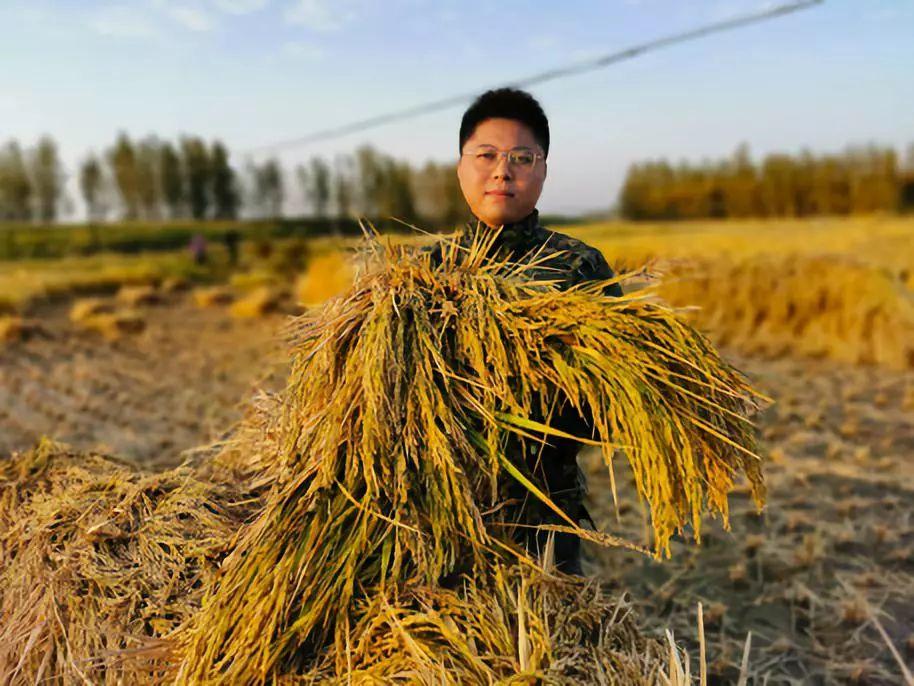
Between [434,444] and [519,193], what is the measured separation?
37.2 inches

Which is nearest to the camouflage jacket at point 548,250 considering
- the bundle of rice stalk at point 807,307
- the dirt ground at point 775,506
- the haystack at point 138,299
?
the dirt ground at point 775,506

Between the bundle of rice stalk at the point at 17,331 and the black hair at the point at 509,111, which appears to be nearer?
the black hair at the point at 509,111

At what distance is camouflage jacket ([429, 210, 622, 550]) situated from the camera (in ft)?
5.93

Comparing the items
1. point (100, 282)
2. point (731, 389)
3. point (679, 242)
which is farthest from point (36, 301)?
point (731, 389)

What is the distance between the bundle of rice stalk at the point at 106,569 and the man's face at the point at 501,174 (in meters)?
1.27

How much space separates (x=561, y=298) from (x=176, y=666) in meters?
1.35

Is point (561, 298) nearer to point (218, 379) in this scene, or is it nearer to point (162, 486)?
point (162, 486)

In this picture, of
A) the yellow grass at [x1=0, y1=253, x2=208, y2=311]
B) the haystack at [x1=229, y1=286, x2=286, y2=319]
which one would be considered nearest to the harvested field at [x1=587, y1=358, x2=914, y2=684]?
the haystack at [x1=229, y1=286, x2=286, y2=319]

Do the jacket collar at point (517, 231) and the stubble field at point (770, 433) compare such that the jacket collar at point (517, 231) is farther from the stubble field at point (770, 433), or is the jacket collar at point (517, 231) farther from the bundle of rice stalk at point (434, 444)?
the bundle of rice stalk at point (434, 444)

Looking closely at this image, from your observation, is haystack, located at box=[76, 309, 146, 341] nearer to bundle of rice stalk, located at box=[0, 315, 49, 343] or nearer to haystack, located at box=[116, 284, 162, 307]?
bundle of rice stalk, located at box=[0, 315, 49, 343]

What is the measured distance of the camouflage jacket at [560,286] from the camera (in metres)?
1.81

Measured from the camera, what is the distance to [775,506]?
4988 mm

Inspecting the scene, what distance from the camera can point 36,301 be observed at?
2264cm

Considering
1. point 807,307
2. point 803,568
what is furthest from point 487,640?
point 807,307
